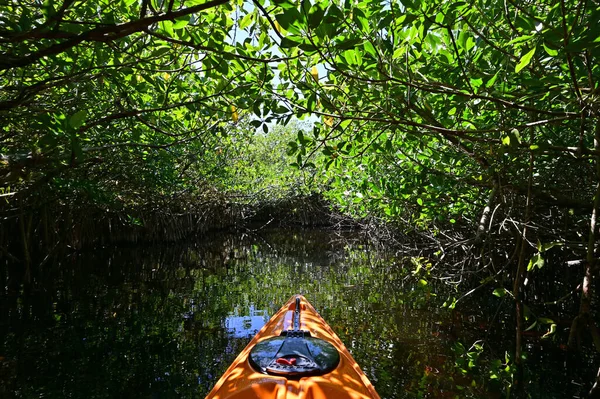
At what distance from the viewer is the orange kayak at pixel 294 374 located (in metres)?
2.25

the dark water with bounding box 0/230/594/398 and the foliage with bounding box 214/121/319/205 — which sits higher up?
the foliage with bounding box 214/121/319/205

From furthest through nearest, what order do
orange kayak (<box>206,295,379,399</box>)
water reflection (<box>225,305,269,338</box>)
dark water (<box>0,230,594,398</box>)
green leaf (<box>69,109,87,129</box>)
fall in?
1. water reflection (<box>225,305,269,338</box>)
2. dark water (<box>0,230,594,398</box>)
3. orange kayak (<box>206,295,379,399</box>)
4. green leaf (<box>69,109,87,129</box>)

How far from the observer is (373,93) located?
8.86 ft

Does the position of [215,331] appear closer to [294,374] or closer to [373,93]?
[294,374]

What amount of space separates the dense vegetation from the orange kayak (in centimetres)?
131

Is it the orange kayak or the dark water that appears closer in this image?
the orange kayak

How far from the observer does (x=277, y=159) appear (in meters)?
21.3

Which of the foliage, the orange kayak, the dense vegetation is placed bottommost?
the orange kayak

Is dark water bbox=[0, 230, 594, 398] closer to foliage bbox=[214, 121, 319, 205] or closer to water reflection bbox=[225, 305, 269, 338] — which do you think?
water reflection bbox=[225, 305, 269, 338]

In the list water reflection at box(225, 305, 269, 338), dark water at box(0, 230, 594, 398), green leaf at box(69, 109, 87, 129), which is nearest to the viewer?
green leaf at box(69, 109, 87, 129)

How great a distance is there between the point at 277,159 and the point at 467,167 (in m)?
17.6

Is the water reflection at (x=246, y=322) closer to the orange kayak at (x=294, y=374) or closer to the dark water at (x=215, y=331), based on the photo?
the dark water at (x=215, y=331)

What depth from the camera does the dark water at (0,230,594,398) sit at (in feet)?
12.2

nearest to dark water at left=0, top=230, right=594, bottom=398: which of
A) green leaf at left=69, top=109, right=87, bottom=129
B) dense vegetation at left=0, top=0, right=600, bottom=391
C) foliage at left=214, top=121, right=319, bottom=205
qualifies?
dense vegetation at left=0, top=0, right=600, bottom=391
